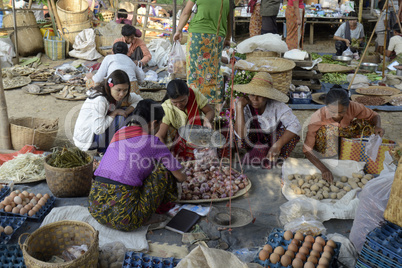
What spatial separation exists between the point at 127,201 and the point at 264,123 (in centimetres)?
155

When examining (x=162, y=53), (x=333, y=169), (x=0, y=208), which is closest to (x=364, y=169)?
(x=333, y=169)

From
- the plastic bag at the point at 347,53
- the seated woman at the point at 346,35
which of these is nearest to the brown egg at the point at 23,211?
the plastic bag at the point at 347,53

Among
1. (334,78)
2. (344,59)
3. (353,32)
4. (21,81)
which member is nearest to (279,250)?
(334,78)

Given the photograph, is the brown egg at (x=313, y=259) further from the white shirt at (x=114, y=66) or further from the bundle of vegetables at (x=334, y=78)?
the bundle of vegetables at (x=334, y=78)

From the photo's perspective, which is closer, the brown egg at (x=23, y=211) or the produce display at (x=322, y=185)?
the brown egg at (x=23, y=211)

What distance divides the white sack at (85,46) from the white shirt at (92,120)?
4398 mm

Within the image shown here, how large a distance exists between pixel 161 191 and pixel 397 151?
5.73 feet

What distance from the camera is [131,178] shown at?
2432mm

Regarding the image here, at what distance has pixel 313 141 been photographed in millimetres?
3359

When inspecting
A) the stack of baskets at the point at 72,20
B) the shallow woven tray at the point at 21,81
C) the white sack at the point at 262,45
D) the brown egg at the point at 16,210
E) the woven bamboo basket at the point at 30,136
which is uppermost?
the stack of baskets at the point at 72,20

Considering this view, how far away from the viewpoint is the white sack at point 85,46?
24.6 feet

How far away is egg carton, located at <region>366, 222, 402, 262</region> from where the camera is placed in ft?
5.58

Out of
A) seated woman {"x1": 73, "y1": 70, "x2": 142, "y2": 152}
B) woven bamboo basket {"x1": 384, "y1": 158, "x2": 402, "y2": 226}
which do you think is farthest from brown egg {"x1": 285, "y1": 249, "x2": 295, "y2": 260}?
seated woman {"x1": 73, "y1": 70, "x2": 142, "y2": 152}

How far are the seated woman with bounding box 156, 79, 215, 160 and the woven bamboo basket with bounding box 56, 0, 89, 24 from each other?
5244mm
